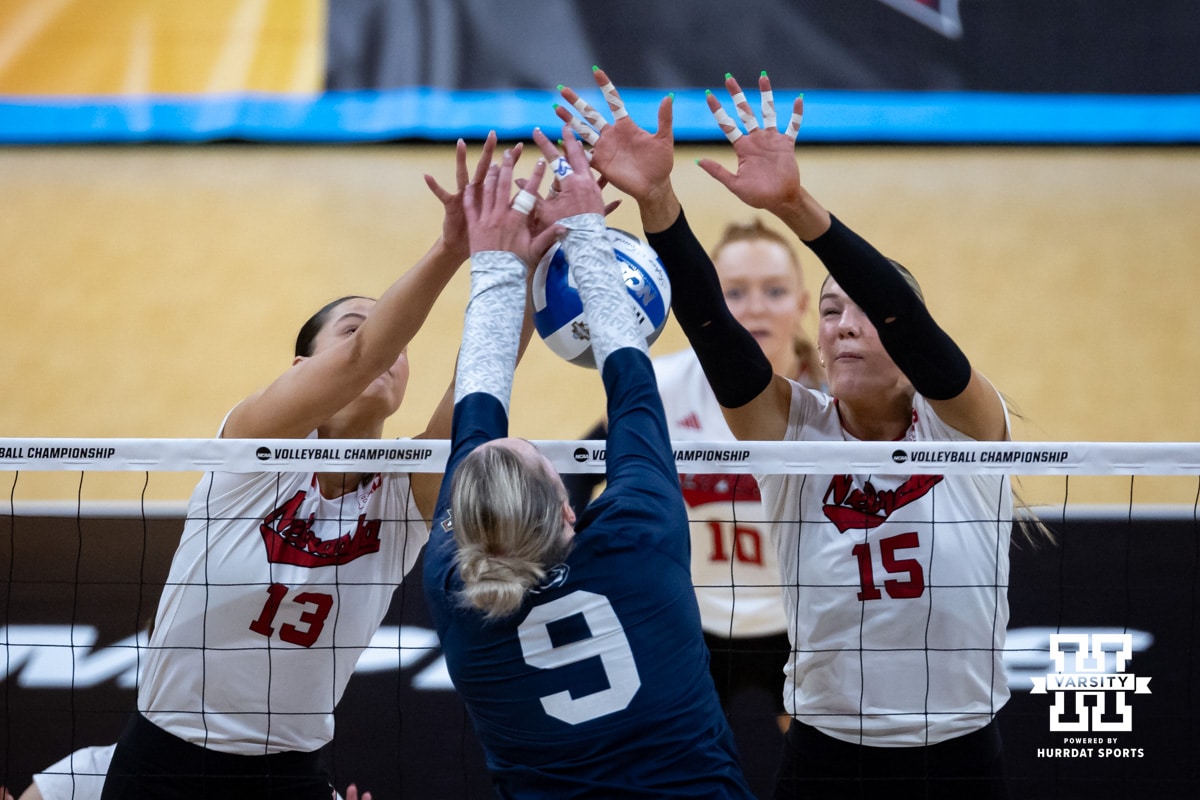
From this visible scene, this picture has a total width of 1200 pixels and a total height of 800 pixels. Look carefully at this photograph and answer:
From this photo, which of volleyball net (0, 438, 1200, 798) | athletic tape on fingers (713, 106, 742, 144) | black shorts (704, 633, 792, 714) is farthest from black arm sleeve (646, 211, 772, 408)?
black shorts (704, 633, 792, 714)

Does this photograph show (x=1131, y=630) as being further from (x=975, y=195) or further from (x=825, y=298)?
(x=975, y=195)

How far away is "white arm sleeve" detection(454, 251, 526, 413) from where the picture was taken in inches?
105

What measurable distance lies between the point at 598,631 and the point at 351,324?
54.2 inches

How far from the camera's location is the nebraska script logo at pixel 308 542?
3186mm

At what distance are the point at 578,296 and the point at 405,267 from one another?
575 cm

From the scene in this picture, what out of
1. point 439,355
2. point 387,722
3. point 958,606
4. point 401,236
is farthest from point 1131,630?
point 401,236

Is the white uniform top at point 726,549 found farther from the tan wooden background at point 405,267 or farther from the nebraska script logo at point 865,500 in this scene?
the tan wooden background at point 405,267

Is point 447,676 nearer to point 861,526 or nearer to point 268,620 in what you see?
point 268,620

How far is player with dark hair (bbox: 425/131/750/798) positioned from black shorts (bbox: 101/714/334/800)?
1020 mm

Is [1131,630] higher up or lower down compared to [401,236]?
lower down

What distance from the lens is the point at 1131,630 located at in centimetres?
493

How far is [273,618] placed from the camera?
319cm

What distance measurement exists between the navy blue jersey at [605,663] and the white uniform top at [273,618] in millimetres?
778

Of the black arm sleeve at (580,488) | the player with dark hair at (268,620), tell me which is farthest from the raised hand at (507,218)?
the black arm sleeve at (580,488)
